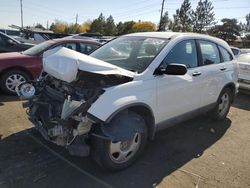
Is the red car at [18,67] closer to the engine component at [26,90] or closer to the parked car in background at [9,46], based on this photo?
the parked car in background at [9,46]

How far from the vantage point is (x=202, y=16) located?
6084 centimetres

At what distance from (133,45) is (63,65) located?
60.6 inches

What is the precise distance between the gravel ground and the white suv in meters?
0.29

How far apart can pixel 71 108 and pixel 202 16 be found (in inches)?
2423

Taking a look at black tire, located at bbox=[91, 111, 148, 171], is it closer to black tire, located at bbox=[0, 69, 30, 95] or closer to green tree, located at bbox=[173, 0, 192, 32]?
black tire, located at bbox=[0, 69, 30, 95]

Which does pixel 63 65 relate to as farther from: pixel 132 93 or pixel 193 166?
pixel 193 166

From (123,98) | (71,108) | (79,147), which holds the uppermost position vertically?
(123,98)

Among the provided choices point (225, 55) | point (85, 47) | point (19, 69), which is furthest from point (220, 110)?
point (19, 69)

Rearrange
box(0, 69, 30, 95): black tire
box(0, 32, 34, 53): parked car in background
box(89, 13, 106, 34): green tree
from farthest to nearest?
box(89, 13, 106, 34): green tree < box(0, 32, 34, 53): parked car in background < box(0, 69, 30, 95): black tire

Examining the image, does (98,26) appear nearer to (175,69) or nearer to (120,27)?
(120,27)

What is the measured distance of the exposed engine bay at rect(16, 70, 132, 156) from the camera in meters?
3.58

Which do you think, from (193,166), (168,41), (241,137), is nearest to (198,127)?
(241,137)

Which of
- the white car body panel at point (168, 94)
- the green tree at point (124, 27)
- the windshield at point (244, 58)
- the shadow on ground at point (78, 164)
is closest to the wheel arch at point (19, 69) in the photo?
the shadow on ground at point (78, 164)

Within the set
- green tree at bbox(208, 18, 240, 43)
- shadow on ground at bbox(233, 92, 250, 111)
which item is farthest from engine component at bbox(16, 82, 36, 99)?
green tree at bbox(208, 18, 240, 43)
